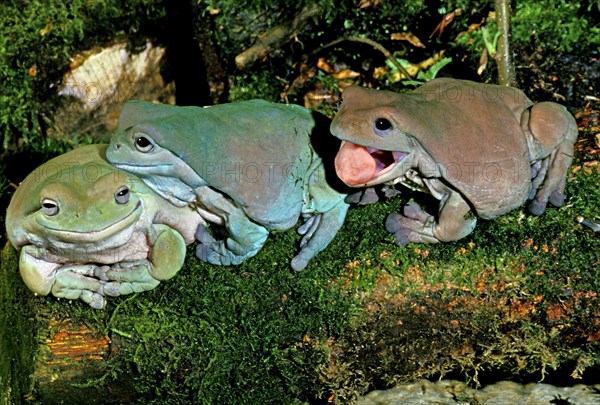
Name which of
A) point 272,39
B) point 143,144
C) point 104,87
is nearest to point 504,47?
point 272,39

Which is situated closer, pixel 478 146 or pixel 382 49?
pixel 478 146

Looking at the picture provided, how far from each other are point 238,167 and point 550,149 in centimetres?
167

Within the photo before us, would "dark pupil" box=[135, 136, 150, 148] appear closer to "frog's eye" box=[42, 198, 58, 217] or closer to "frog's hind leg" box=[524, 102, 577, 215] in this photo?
"frog's eye" box=[42, 198, 58, 217]

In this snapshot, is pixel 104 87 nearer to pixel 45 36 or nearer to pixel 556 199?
pixel 45 36

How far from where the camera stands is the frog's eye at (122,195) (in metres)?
3.61

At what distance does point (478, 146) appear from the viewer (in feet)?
11.8

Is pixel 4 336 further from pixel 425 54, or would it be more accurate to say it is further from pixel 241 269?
pixel 425 54

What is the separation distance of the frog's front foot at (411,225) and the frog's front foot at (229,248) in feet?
2.27

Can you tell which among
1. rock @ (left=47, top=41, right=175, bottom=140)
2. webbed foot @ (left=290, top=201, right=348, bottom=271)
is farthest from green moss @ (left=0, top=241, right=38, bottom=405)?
rock @ (left=47, top=41, right=175, bottom=140)

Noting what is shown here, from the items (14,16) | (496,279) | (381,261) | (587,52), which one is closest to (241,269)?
(381,261)

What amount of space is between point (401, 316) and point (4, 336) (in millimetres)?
2477

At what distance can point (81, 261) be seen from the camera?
3.86 meters

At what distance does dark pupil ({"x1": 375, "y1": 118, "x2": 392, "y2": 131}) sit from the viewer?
3.48 m

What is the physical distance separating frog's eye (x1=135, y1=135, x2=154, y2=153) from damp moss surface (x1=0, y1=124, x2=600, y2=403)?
2.34 ft
